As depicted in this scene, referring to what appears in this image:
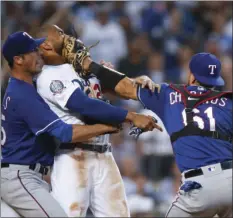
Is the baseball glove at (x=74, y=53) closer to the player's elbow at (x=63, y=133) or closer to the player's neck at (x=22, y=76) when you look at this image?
the player's neck at (x=22, y=76)

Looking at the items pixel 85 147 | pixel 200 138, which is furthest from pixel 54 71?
pixel 200 138

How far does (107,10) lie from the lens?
11555 millimetres

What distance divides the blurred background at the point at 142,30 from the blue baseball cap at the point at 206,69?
3.51m

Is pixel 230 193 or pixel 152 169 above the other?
pixel 230 193

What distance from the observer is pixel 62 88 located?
5.61 metres

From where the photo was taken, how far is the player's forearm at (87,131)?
218 inches

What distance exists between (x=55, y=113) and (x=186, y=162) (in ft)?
3.56

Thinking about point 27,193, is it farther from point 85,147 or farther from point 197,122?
point 197,122

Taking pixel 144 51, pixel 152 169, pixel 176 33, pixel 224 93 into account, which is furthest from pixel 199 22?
pixel 224 93

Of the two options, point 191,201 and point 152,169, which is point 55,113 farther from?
point 152,169

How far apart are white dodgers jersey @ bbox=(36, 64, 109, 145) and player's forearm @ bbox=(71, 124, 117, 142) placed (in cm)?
21

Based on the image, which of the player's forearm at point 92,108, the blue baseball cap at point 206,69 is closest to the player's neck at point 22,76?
the player's forearm at point 92,108

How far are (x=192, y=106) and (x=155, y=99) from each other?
303mm

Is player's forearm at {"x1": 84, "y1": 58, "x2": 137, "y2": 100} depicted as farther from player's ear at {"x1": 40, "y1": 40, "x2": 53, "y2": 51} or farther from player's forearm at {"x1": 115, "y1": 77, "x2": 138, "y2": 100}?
player's ear at {"x1": 40, "y1": 40, "x2": 53, "y2": 51}
